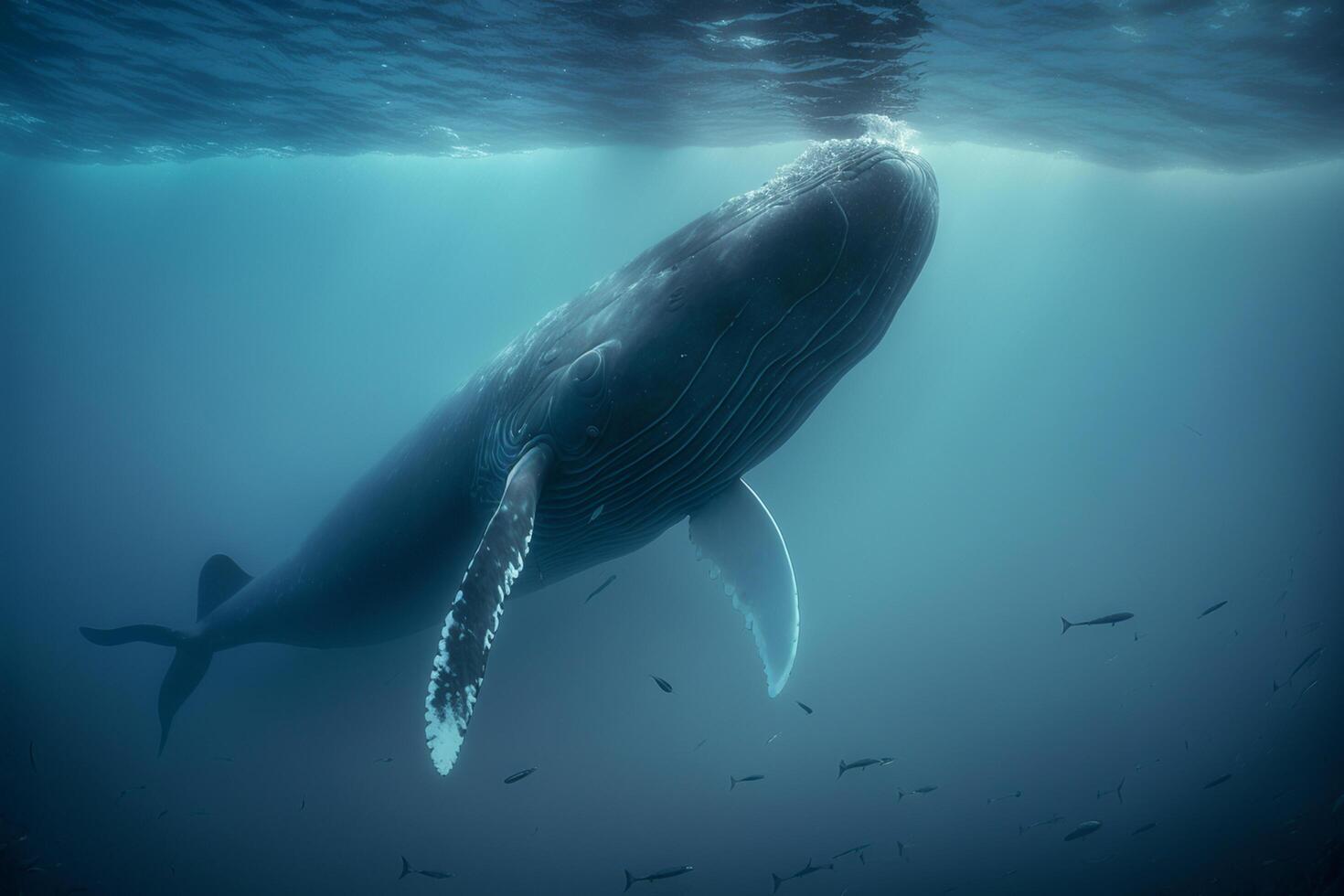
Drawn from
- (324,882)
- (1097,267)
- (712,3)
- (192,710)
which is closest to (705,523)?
(712,3)

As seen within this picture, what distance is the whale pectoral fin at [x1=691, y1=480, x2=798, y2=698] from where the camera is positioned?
206 inches

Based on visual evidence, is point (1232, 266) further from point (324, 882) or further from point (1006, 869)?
point (324, 882)

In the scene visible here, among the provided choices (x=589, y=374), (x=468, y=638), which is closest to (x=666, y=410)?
(x=589, y=374)

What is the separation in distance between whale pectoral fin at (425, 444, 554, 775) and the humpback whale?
10mm

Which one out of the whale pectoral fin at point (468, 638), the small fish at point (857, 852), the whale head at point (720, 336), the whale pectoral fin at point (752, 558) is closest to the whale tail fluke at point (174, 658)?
the whale head at point (720, 336)

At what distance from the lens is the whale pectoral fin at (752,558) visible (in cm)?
524

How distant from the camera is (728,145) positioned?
25359 millimetres

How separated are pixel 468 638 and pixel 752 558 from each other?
8.64 ft

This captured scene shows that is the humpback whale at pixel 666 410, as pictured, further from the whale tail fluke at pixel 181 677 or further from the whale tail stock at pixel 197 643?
the whale tail fluke at pixel 181 677

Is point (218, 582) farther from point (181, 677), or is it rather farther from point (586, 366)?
point (586, 366)

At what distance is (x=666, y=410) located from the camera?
3875 millimetres

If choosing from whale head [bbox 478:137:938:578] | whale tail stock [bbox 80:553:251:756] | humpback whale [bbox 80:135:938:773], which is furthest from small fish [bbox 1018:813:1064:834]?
whale tail stock [bbox 80:553:251:756]

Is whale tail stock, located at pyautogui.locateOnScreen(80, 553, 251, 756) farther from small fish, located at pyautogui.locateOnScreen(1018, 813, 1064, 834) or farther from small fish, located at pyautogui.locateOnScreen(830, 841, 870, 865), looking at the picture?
small fish, located at pyautogui.locateOnScreen(1018, 813, 1064, 834)

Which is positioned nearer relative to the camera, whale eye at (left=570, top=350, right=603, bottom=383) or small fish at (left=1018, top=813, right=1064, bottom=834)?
whale eye at (left=570, top=350, right=603, bottom=383)
